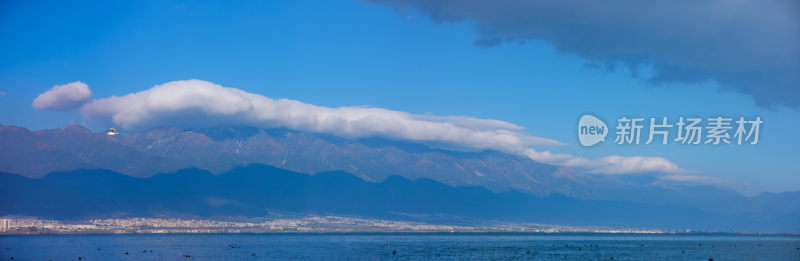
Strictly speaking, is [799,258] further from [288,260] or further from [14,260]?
[14,260]

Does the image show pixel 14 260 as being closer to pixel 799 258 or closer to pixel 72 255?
pixel 72 255

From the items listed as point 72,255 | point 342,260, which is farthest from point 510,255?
point 72,255

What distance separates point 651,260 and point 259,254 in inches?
2799

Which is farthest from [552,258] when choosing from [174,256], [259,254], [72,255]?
[72,255]

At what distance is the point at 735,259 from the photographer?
12575 centimetres

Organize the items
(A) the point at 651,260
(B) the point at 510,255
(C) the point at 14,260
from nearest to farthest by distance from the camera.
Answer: (C) the point at 14,260 < (A) the point at 651,260 < (B) the point at 510,255

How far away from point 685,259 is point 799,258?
21758 mm

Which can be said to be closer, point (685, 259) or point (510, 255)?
point (685, 259)

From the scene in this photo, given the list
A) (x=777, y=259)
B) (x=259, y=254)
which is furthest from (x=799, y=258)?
(x=259, y=254)

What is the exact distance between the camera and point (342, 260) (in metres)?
116

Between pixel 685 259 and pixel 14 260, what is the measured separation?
4351 inches

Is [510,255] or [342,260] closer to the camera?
[342,260]

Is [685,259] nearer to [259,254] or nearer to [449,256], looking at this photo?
[449,256]

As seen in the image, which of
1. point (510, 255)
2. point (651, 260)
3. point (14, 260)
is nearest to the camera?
point (14, 260)
